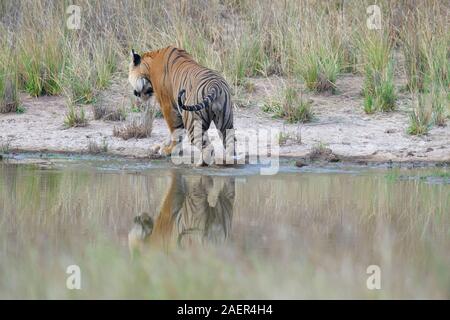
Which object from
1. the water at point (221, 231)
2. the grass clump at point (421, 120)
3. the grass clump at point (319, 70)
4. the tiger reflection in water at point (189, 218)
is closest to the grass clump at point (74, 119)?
the water at point (221, 231)

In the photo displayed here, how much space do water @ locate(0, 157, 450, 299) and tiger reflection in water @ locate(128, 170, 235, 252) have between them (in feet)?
0.05

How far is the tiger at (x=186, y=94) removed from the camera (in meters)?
10.4

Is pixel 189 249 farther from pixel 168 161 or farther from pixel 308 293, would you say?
pixel 168 161

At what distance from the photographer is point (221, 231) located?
7852mm

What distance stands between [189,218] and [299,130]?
3856 mm

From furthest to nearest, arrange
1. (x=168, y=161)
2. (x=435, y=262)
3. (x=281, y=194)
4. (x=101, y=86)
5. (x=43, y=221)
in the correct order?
1. (x=101, y=86)
2. (x=168, y=161)
3. (x=281, y=194)
4. (x=43, y=221)
5. (x=435, y=262)

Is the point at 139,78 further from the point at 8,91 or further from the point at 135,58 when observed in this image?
the point at 8,91

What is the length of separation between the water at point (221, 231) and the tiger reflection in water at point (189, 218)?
0.05 feet

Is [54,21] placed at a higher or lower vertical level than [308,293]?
higher

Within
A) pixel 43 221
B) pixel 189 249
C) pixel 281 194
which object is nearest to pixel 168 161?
pixel 281 194

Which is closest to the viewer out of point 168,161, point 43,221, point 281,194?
point 43,221
